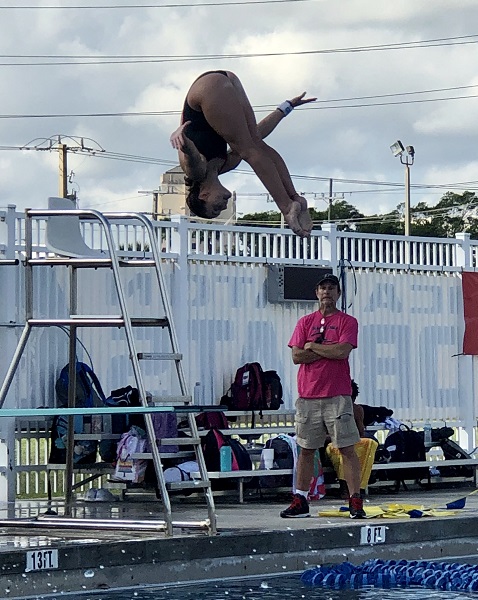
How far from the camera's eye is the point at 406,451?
1425 centimetres

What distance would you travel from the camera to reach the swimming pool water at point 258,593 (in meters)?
8.01

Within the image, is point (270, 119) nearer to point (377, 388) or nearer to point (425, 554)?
point (425, 554)

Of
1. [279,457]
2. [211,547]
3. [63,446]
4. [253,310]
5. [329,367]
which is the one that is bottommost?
[211,547]

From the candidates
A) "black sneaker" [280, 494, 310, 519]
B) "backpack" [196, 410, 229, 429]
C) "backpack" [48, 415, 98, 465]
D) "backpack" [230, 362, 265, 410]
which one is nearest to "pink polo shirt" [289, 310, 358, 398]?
"black sneaker" [280, 494, 310, 519]

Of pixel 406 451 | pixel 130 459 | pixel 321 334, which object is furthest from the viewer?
pixel 406 451

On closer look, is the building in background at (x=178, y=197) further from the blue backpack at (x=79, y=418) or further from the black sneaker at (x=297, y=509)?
the black sneaker at (x=297, y=509)

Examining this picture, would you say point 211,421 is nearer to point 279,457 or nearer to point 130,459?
point 279,457

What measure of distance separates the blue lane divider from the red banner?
763cm

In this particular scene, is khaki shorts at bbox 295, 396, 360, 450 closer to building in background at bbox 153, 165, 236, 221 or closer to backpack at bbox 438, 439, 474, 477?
building in background at bbox 153, 165, 236, 221

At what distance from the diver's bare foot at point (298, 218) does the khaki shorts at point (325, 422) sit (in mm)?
4409

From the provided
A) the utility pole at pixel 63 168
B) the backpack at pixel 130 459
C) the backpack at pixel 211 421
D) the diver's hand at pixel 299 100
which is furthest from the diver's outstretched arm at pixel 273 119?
the utility pole at pixel 63 168

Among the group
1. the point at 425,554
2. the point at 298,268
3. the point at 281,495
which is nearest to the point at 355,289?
the point at 298,268

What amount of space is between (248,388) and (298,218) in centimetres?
833

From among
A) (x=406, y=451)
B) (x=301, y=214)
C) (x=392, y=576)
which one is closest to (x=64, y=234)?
(x=392, y=576)
